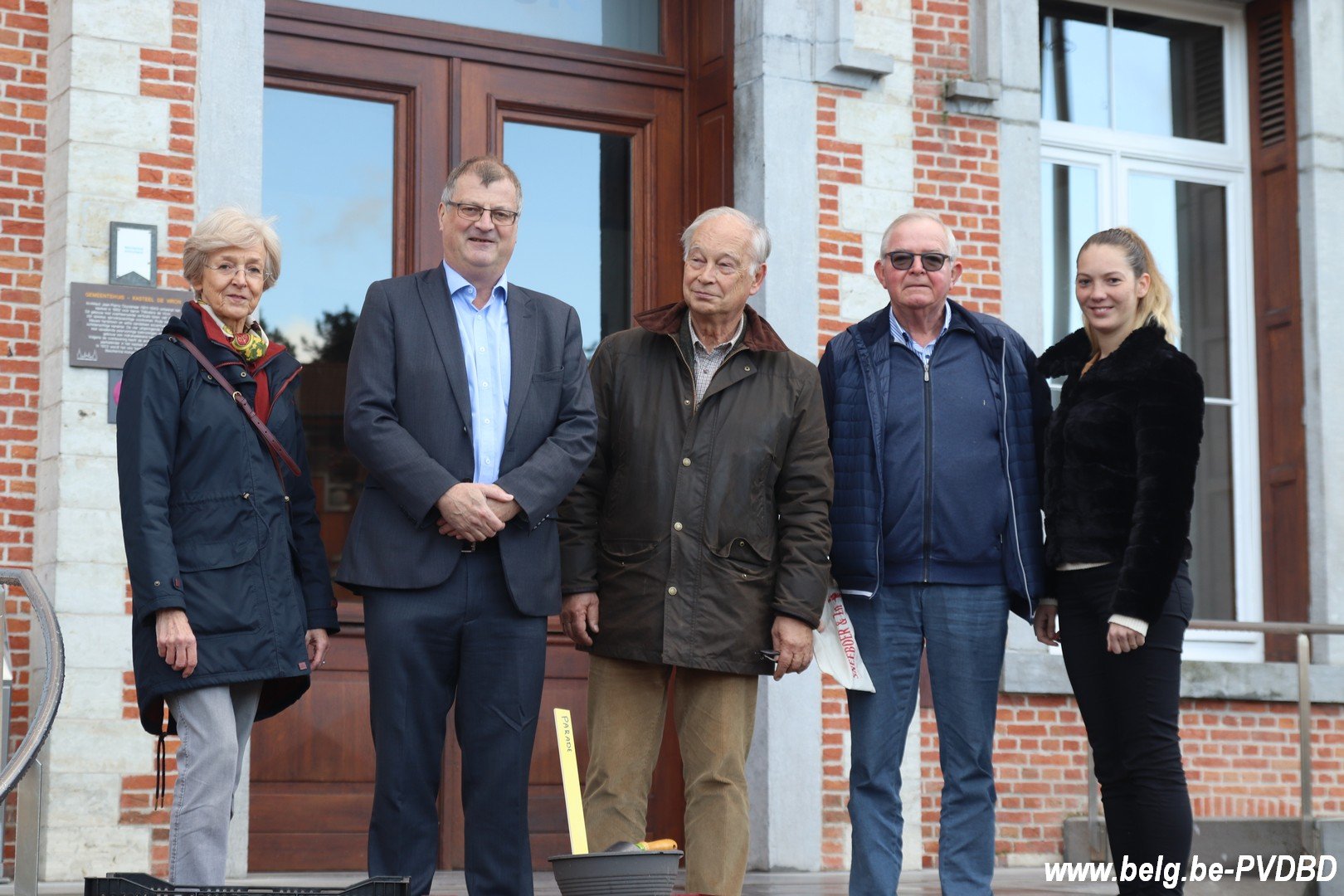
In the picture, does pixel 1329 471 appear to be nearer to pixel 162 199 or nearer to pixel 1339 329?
pixel 1339 329

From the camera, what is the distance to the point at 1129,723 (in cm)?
473

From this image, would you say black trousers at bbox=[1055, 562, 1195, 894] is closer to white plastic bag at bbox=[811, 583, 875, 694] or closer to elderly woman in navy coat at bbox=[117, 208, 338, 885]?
white plastic bag at bbox=[811, 583, 875, 694]

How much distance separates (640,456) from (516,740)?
84 cm

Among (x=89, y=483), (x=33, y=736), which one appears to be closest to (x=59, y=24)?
(x=89, y=483)

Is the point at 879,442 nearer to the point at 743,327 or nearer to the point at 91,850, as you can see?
the point at 743,327

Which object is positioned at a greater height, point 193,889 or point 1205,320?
point 1205,320

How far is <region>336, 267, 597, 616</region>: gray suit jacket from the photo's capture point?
448 centimetres

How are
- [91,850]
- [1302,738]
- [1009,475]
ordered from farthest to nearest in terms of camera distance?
1. [1302,738]
2. [91,850]
3. [1009,475]

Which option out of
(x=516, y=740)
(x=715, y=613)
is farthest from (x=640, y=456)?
(x=516, y=740)

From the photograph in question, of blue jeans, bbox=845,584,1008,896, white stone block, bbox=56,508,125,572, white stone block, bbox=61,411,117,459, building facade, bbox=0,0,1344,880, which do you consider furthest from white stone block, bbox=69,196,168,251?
blue jeans, bbox=845,584,1008,896

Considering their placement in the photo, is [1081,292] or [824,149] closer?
[1081,292]

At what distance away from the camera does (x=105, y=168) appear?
6402 mm

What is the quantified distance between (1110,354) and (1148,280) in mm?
236

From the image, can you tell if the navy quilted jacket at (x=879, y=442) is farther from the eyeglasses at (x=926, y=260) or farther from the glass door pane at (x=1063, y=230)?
the glass door pane at (x=1063, y=230)
